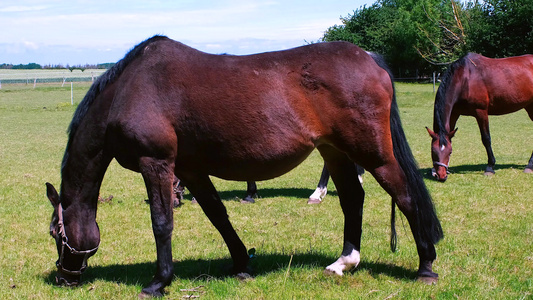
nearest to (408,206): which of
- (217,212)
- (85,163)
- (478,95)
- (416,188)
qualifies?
(416,188)

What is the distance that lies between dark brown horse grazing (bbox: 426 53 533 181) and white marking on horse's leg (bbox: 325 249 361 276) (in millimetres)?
5666

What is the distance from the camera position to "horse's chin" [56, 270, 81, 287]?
4699 millimetres

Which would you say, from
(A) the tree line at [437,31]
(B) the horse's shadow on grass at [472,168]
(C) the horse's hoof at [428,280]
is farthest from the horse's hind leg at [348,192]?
(A) the tree line at [437,31]

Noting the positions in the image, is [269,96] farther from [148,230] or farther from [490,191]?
[490,191]

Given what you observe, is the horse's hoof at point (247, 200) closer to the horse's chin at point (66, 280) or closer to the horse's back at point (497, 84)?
the horse's chin at point (66, 280)

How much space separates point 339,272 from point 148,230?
3.23m

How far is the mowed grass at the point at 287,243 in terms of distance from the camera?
4.55 metres

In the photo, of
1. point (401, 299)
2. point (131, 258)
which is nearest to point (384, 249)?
point (401, 299)

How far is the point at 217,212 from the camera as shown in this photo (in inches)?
196

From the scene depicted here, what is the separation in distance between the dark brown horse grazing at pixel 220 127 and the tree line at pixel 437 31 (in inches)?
948

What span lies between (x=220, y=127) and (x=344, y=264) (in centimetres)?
180

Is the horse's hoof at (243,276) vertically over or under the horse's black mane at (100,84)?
under

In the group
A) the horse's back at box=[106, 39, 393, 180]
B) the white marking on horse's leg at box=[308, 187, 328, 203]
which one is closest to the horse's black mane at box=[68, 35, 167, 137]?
the horse's back at box=[106, 39, 393, 180]

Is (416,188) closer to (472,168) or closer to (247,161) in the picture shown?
(247,161)
